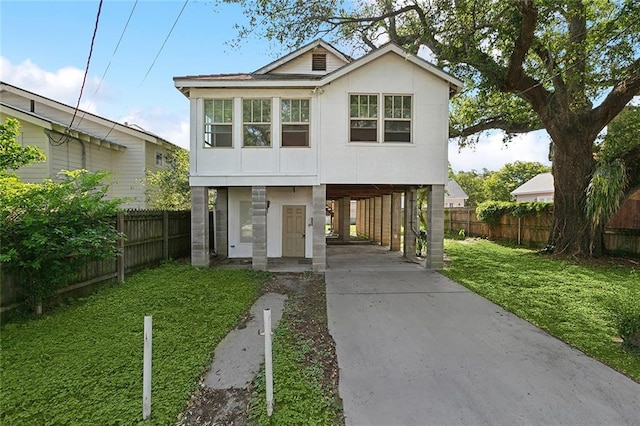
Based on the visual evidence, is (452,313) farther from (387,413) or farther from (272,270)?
(272,270)

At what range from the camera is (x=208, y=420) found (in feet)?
10.5

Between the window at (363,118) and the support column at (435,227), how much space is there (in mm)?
2501

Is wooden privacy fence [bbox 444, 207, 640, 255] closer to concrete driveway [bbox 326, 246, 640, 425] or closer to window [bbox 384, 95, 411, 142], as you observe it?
window [bbox 384, 95, 411, 142]

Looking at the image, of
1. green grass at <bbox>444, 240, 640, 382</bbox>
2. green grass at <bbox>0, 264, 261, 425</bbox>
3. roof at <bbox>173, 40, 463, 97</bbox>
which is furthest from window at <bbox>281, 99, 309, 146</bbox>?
green grass at <bbox>444, 240, 640, 382</bbox>

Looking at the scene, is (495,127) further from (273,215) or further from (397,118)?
(273,215)

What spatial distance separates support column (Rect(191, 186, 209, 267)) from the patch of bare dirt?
2.71 meters

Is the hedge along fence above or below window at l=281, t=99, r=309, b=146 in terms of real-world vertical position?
below

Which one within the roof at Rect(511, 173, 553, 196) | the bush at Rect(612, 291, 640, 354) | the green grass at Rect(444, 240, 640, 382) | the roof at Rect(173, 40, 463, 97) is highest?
the roof at Rect(173, 40, 463, 97)

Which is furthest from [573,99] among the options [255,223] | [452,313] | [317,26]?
[255,223]

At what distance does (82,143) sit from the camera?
13.3m

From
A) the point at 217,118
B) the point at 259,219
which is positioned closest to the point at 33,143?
the point at 217,118

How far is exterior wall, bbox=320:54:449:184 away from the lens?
33.3ft

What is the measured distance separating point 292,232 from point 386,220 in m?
6.23

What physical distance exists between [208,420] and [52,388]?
6.00 feet
